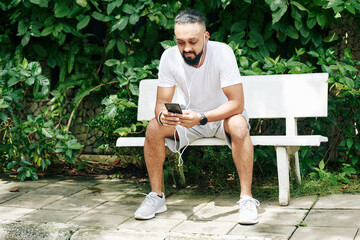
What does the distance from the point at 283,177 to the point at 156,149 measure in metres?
1.03

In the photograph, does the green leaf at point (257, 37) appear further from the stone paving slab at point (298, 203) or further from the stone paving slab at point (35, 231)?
the stone paving slab at point (35, 231)

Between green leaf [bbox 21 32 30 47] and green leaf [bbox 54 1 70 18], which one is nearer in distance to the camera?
green leaf [bbox 54 1 70 18]

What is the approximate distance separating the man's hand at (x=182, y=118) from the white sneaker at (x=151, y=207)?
1.99 feet

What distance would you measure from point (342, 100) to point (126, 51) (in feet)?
7.47

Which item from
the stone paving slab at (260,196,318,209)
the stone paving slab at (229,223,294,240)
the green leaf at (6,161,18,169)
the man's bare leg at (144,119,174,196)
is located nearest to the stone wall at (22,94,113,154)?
the green leaf at (6,161,18,169)

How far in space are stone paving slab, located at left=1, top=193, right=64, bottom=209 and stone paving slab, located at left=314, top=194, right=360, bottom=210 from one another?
227 centimetres

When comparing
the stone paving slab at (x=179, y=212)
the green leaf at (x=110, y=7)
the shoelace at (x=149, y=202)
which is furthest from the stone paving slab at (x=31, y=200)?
the green leaf at (x=110, y=7)

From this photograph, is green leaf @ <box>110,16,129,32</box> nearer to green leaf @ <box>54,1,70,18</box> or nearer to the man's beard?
green leaf @ <box>54,1,70,18</box>

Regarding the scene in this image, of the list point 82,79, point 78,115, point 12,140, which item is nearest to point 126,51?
point 82,79

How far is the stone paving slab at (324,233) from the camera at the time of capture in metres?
3.12

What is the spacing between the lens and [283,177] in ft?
13.1

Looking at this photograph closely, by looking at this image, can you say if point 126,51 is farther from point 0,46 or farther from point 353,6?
point 353,6

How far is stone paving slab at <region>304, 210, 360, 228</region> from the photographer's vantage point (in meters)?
3.39

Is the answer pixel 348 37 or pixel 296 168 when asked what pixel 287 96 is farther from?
pixel 348 37
